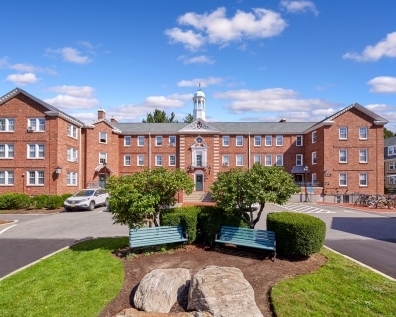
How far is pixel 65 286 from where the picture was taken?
7156mm

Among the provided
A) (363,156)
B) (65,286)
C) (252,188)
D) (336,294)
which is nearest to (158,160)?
(363,156)

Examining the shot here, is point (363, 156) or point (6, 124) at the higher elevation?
point (6, 124)

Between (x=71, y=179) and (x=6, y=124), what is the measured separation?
8288 millimetres

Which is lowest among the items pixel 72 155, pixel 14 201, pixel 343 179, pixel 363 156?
pixel 14 201

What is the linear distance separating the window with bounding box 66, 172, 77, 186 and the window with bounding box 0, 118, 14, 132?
23.3 feet

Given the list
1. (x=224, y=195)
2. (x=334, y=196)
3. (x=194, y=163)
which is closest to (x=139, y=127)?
(x=194, y=163)

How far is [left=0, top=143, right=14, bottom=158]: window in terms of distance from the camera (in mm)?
29406

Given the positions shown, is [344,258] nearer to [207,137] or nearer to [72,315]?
[72,315]

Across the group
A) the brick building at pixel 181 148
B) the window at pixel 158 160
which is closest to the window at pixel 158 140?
the brick building at pixel 181 148

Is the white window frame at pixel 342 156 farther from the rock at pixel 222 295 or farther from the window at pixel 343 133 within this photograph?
the rock at pixel 222 295

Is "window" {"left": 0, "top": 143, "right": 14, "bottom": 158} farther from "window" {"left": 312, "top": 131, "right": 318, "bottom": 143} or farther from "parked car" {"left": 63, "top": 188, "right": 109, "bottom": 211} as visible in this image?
"window" {"left": 312, "top": 131, "right": 318, "bottom": 143}

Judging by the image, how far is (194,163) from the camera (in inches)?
1526

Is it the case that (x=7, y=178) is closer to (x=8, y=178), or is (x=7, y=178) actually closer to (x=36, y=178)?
(x=8, y=178)

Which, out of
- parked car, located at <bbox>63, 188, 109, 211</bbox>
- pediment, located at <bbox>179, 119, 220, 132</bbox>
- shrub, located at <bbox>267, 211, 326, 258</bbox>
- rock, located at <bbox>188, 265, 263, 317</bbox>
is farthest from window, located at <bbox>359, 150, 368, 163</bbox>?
→ rock, located at <bbox>188, 265, 263, 317</bbox>
